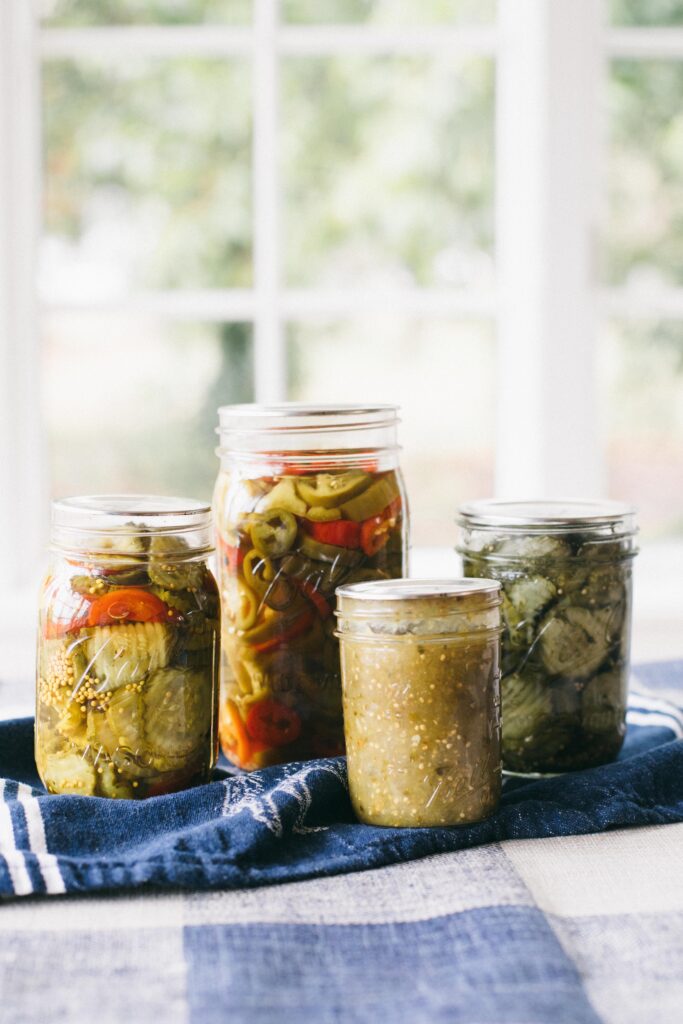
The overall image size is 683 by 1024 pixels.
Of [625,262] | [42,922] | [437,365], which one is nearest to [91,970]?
[42,922]

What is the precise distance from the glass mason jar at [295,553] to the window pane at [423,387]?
166cm

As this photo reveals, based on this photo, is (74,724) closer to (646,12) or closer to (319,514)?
(319,514)

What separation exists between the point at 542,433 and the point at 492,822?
3.69 ft

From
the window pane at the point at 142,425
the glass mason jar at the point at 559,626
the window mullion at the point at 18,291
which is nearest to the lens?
the glass mason jar at the point at 559,626

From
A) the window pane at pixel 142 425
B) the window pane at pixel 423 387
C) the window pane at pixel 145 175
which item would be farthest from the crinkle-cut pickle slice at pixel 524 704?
the window pane at pixel 423 387

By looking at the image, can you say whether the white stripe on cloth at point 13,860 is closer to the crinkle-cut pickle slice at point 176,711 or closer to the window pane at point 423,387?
the crinkle-cut pickle slice at point 176,711

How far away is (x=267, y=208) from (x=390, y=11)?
0.60 metres

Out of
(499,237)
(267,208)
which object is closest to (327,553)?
(267,208)

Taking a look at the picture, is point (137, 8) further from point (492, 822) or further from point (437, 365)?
point (492, 822)

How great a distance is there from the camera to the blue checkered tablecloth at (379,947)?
0.58 m

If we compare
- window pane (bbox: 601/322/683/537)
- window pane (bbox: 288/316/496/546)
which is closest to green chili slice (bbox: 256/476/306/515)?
window pane (bbox: 601/322/683/537)

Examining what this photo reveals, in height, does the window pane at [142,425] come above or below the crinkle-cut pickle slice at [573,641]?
above

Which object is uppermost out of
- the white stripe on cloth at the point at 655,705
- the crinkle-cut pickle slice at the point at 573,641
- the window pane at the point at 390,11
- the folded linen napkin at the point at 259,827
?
the window pane at the point at 390,11

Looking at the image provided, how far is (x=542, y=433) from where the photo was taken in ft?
6.16
